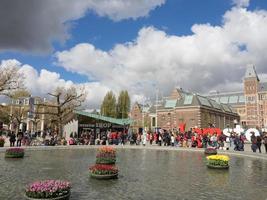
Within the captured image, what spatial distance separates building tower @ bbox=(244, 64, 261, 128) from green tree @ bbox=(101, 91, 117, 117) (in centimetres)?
7488

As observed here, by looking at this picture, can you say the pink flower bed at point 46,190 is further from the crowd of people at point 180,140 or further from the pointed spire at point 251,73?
the pointed spire at point 251,73

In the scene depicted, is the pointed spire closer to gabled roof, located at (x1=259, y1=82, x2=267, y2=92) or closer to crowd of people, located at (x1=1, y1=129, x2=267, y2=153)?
gabled roof, located at (x1=259, y1=82, x2=267, y2=92)

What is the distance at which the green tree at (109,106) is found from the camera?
10194cm

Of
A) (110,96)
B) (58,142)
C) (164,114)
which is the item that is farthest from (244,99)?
(58,142)

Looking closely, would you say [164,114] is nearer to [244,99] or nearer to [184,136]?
[184,136]

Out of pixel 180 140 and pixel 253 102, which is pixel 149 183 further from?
pixel 253 102


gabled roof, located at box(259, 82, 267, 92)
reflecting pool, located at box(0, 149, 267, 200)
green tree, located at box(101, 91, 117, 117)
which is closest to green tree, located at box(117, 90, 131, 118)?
green tree, located at box(101, 91, 117, 117)

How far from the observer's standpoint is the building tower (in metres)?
145

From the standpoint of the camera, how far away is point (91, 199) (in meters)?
11.8

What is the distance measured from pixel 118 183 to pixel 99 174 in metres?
1.40

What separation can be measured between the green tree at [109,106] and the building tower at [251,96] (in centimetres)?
7488

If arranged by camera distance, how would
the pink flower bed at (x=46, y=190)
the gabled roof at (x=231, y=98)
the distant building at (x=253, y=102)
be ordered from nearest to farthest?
the pink flower bed at (x=46, y=190)
the distant building at (x=253, y=102)
the gabled roof at (x=231, y=98)

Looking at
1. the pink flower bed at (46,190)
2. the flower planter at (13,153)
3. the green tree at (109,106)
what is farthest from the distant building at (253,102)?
the pink flower bed at (46,190)

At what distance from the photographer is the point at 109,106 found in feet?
336
